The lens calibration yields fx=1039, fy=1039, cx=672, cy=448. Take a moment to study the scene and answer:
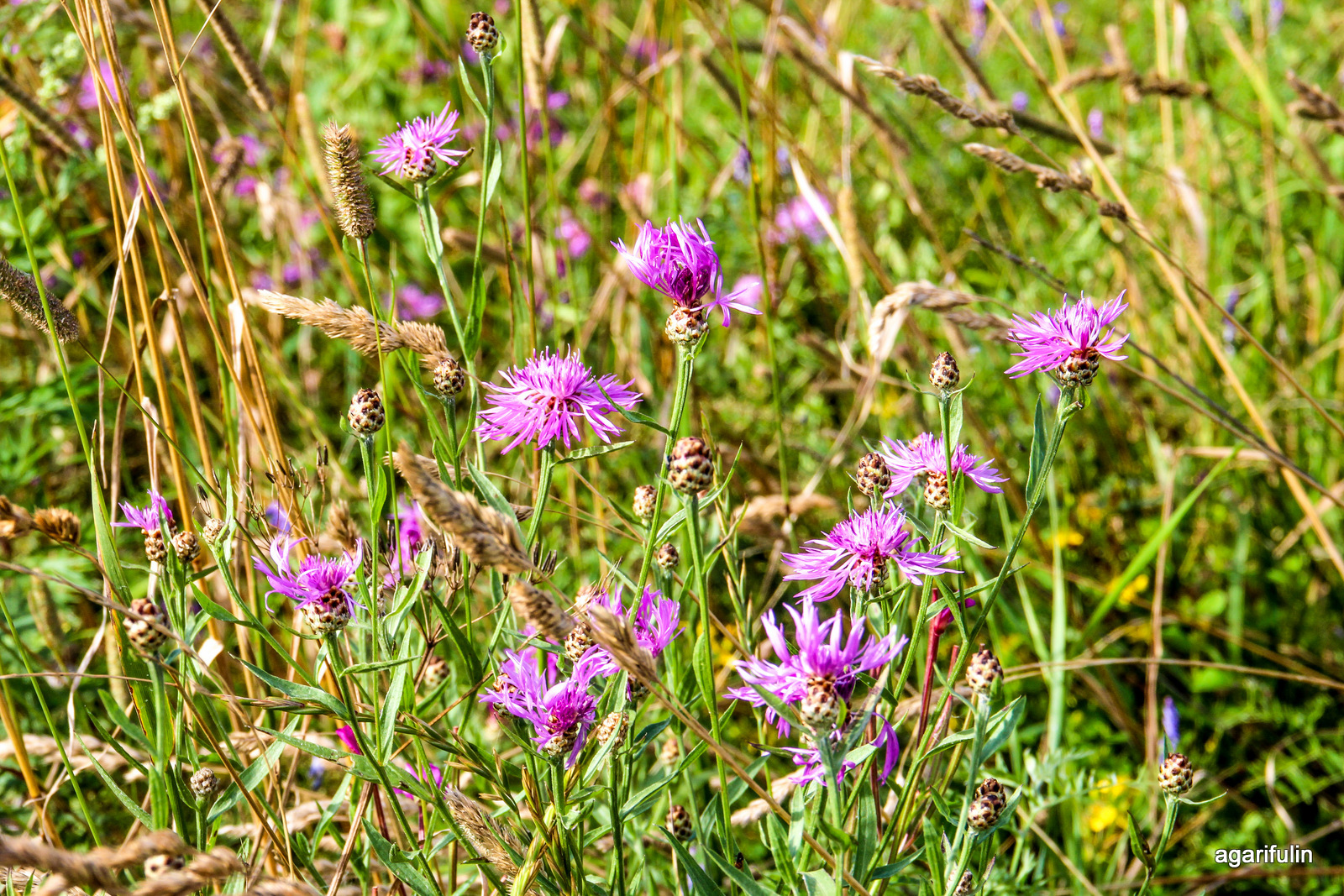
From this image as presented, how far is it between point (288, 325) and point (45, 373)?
1.87 feet

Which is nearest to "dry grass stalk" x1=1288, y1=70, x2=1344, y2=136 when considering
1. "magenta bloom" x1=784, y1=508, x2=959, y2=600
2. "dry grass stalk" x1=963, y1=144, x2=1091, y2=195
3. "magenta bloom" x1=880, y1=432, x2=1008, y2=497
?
"dry grass stalk" x1=963, y1=144, x2=1091, y2=195

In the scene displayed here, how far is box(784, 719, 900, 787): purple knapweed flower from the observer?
72 cm

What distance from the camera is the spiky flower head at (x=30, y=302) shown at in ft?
2.67

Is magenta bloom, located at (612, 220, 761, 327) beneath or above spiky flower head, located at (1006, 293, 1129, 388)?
above

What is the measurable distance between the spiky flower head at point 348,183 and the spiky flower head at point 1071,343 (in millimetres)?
524

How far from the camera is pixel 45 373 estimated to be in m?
1.80

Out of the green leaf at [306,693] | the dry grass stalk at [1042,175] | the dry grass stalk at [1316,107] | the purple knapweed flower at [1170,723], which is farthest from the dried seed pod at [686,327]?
the dry grass stalk at [1316,107]

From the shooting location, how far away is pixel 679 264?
778mm

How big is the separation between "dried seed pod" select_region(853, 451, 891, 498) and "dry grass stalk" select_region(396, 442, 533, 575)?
33 cm

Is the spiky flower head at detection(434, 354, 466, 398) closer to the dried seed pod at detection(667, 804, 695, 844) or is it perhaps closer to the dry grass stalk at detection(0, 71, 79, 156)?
the dried seed pod at detection(667, 804, 695, 844)

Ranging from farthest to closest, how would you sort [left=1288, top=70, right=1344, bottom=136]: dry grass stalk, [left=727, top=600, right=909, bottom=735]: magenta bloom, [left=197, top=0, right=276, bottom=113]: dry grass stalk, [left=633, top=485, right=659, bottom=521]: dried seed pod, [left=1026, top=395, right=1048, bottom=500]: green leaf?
→ 1. [left=1288, top=70, right=1344, bottom=136]: dry grass stalk
2. [left=197, top=0, right=276, bottom=113]: dry grass stalk
3. [left=633, top=485, right=659, bottom=521]: dried seed pod
4. [left=1026, top=395, right=1048, bottom=500]: green leaf
5. [left=727, top=600, right=909, bottom=735]: magenta bloom

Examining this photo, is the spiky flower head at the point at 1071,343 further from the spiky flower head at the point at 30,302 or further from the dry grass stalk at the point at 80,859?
the spiky flower head at the point at 30,302

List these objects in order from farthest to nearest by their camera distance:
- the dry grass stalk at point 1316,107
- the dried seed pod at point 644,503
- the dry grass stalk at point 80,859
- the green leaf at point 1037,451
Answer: the dry grass stalk at point 1316,107
the dried seed pod at point 644,503
the green leaf at point 1037,451
the dry grass stalk at point 80,859

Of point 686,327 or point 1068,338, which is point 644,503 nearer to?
point 686,327
